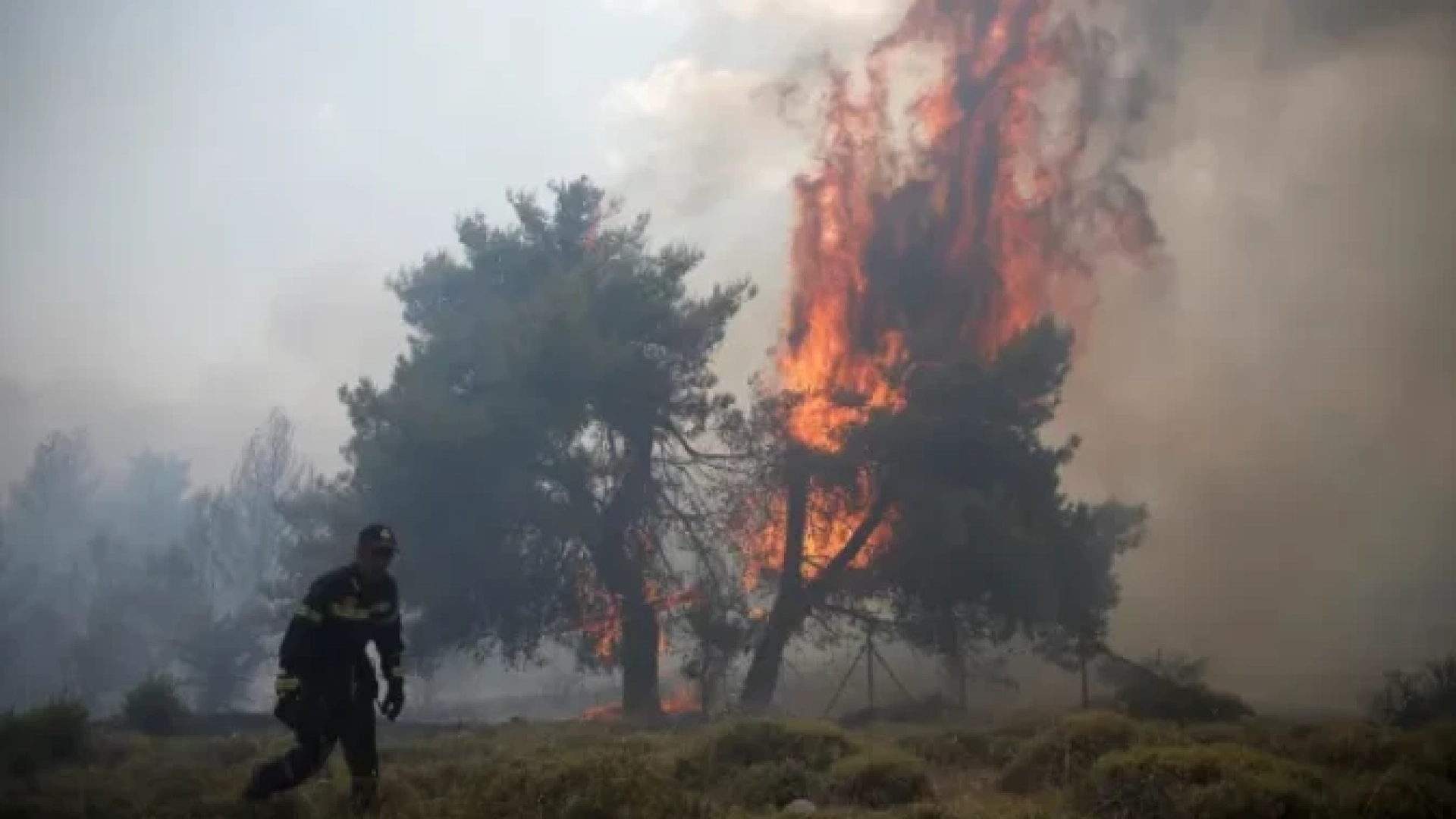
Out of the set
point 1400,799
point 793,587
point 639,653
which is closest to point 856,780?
point 1400,799

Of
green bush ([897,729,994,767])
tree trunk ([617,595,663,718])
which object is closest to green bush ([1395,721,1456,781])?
green bush ([897,729,994,767])

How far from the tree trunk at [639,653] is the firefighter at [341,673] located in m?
21.4

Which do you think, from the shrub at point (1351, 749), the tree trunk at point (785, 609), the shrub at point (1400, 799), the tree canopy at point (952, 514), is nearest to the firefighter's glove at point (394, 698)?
the shrub at point (1400, 799)

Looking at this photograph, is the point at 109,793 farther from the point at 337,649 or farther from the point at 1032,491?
the point at 1032,491

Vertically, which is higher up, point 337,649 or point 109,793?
point 337,649

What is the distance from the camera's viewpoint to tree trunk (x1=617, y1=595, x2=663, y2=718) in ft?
97.6

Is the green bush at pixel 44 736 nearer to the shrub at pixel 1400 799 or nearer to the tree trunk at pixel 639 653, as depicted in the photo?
the shrub at pixel 1400 799

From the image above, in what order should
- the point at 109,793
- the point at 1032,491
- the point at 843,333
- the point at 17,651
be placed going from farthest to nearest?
the point at 17,651, the point at 843,333, the point at 1032,491, the point at 109,793

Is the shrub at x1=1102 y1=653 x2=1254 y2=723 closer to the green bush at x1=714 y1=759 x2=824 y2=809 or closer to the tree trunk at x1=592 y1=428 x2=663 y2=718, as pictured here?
the green bush at x1=714 y1=759 x2=824 y2=809

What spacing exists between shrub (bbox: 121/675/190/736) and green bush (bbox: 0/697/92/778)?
25.6ft

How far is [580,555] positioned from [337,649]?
2259 cm

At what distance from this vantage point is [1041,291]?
1280 inches

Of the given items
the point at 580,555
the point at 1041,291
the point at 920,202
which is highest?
the point at 920,202

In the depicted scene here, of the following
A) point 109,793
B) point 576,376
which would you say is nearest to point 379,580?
point 109,793
